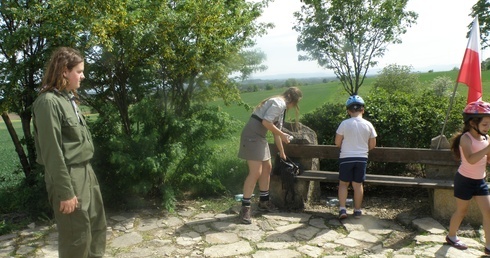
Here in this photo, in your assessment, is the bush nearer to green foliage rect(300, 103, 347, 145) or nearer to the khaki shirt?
green foliage rect(300, 103, 347, 145)

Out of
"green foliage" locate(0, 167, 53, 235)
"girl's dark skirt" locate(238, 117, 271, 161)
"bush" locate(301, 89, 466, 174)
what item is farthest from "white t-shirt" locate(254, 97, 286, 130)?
"green foliage" locate(0, 167, 53, 235)

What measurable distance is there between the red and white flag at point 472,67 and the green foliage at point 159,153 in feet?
10.5

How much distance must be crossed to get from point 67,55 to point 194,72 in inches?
134

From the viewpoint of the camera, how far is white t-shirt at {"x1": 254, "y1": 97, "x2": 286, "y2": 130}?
544 centimetres

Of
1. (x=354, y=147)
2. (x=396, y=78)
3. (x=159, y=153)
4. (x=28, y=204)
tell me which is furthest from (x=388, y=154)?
(x=396, y=78)

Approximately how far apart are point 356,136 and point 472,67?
5.41 feet

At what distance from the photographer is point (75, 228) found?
3.31 metres

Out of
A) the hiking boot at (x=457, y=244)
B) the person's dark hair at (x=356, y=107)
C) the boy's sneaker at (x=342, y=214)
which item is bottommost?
the hiking boot at (x=457, y=244)

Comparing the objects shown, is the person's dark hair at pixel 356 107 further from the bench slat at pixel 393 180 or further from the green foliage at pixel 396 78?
the green foliage at pixel 396 78

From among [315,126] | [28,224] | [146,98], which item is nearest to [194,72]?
[146,98]

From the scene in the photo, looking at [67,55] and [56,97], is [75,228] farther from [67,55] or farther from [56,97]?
[67,55]

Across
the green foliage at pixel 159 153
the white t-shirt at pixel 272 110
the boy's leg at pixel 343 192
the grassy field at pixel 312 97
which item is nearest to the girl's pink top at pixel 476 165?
the boy's leg at pixel 343 192

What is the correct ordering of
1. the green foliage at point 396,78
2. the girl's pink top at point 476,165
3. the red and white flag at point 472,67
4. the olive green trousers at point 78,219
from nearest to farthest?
the olive green trousers at point 78,219, the girl's pink top at point 476,165, the red and white flag at point 472,67, the green foliage at point 396,78

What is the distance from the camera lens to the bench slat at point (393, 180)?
555 centimetres
